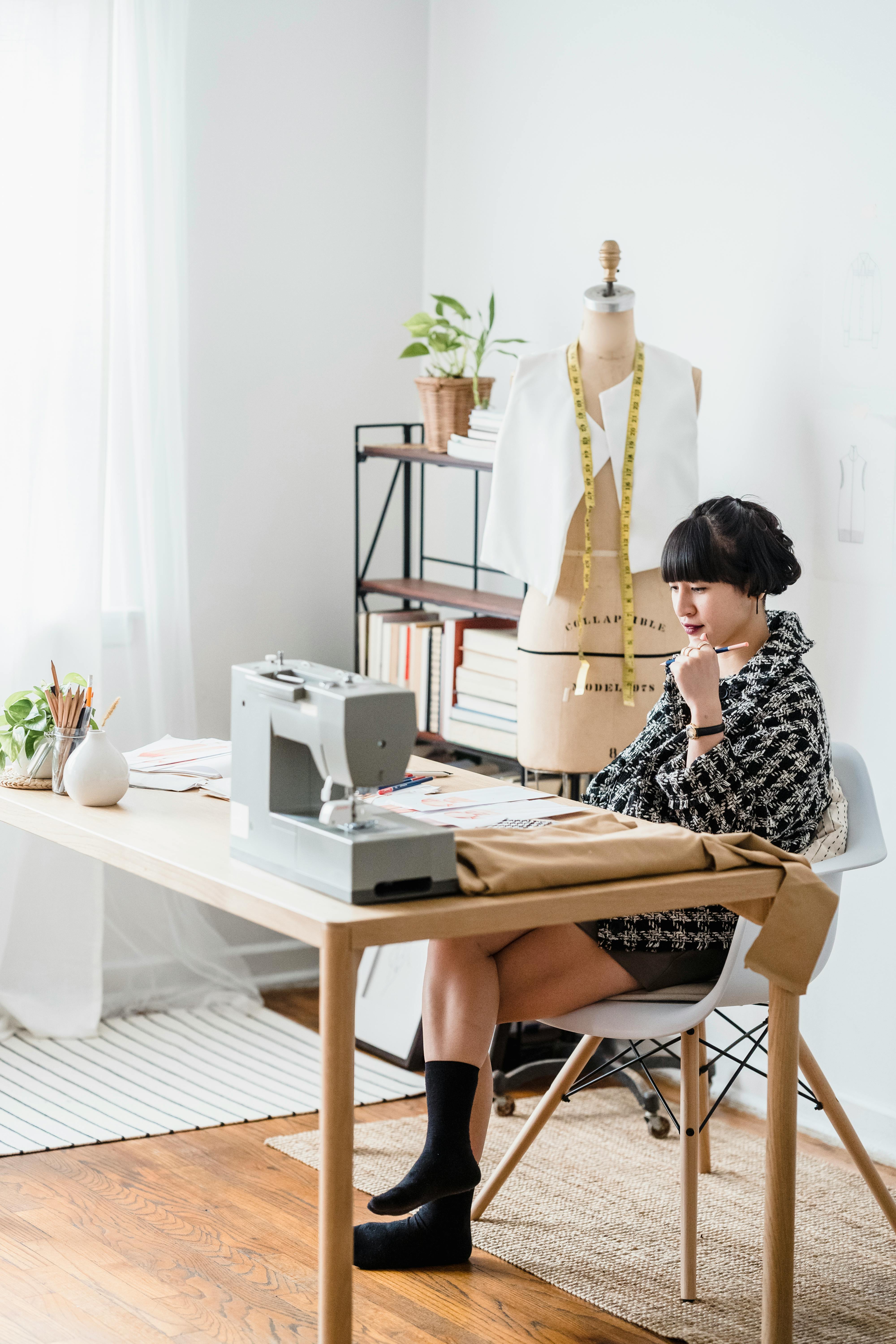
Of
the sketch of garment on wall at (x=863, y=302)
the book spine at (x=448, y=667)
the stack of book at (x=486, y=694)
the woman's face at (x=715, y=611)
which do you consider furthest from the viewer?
the book spine at (x=448, y=667)

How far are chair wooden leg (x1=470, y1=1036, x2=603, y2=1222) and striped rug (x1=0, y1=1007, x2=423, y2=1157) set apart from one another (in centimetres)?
47

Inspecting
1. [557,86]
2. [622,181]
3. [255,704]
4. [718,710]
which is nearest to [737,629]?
[718,710]

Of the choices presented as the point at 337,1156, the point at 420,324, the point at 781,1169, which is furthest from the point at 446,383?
the point at 337,1156

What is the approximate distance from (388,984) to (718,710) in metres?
1.60

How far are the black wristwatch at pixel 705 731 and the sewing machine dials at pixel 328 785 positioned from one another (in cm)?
57

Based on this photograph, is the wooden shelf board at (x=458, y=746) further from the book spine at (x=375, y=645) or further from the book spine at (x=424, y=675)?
the book spine at (x=375, y=645)

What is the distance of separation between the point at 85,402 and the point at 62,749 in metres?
1.44

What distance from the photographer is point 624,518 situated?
125 inches

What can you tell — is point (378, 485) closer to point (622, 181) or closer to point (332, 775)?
point (622, 181)

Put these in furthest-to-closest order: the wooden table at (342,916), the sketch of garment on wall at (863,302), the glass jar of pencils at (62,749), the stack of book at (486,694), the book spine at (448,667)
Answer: the book spine at (448,667)
the stack of book at (486,694)
the sketch of garment on wall at (863,302)
the glass jar of pencils at (62,749)
the wooden table at (342,916)

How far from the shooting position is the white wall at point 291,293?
13.3 ft

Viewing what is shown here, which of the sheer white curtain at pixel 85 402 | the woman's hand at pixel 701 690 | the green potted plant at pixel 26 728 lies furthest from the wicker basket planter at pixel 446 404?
the woman's hand at pixel 701 690

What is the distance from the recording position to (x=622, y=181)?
3.71 meters

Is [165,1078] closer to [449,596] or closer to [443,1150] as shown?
[449,596]
